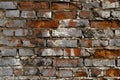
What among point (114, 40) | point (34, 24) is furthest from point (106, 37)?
point (34, 24)

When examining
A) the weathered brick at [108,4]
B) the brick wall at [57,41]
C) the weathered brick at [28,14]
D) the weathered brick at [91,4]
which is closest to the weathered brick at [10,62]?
the brick wall at [57,41]

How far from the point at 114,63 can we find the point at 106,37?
240mm

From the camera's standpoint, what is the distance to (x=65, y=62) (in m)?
2.00

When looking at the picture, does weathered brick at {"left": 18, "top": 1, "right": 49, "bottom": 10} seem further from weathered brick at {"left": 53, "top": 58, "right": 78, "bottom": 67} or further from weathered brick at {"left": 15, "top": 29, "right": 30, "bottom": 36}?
weathered brick at {"left": 53, "top": 58, "right": 78, "bottom": 67}

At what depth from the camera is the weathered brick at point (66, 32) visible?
2.01 metres

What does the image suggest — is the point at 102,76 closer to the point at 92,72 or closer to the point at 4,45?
the point at 92,72

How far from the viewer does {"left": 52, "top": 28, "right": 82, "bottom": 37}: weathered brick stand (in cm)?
201

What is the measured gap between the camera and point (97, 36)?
6.61ft

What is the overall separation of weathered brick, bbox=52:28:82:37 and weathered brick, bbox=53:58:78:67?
0.22 meters

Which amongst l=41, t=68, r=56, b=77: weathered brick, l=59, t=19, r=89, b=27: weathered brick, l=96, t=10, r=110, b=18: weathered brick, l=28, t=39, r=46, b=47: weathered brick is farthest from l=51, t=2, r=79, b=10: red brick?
l=41, t=68, r=56, b=77: weathered brick

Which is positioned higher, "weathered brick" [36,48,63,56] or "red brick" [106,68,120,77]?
"weathered brick" [36,48,63,56]

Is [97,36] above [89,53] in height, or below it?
above

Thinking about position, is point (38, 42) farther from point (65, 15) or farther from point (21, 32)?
point (65, 15)

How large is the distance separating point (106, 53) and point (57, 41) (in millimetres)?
446
